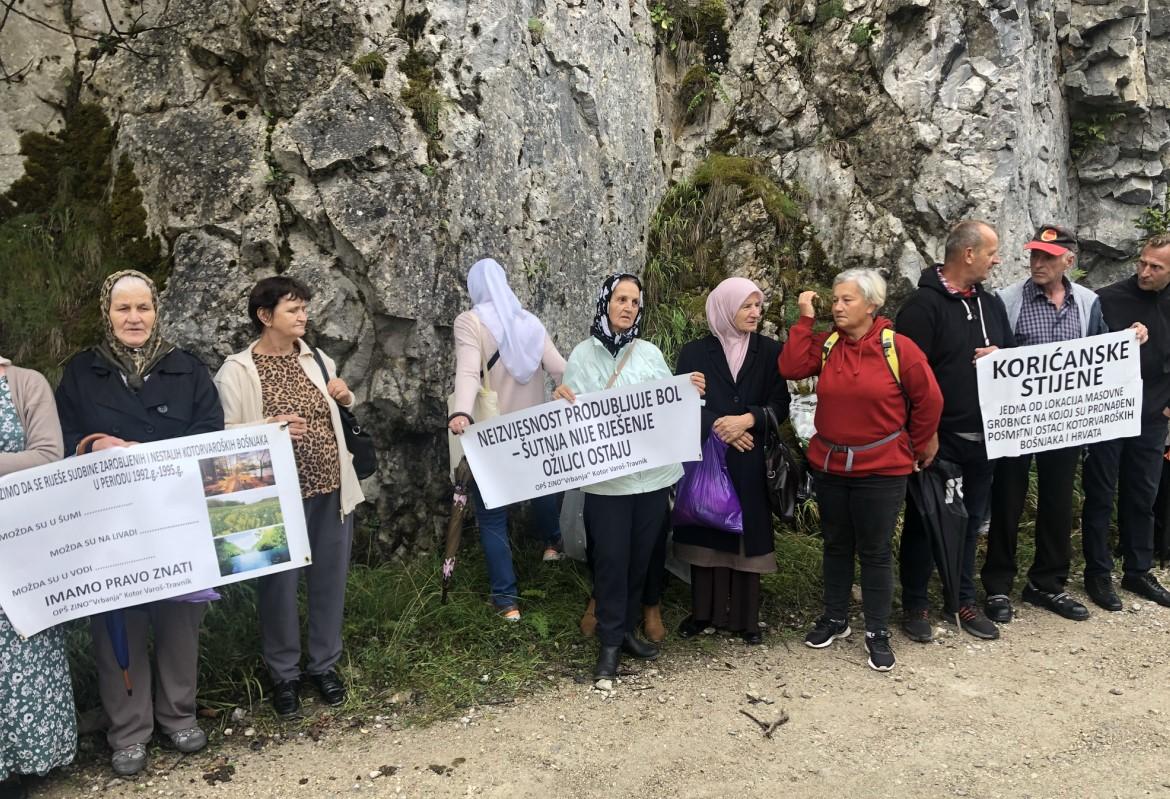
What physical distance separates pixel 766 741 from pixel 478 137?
462 cm

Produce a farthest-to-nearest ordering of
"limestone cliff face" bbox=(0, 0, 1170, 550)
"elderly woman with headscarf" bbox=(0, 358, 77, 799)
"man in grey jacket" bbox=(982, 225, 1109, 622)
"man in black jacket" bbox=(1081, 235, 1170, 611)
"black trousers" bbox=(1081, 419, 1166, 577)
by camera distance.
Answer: "limestone cliff face" bbox=(0, 0, 1170, 550)
"black trousers" bbox=(1081, 419, 1166, 577)
"man in black jacket" bbox=(1081, 235, 1170, 611)
"man in grey jacket" bbox=(982, 225, 1109, 622)
"elderly woman with headscarf" bbox=(0, 358, 77, 799)

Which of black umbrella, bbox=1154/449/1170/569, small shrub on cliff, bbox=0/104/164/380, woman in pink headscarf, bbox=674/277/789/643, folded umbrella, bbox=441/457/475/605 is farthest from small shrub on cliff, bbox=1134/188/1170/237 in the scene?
small shrub on cliff, bbox=0/104/164/380

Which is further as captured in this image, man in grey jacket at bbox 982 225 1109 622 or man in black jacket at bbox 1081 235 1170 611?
man in black jacket at bbox 1081 235 1170 611

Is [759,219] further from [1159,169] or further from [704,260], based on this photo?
[1159,169]

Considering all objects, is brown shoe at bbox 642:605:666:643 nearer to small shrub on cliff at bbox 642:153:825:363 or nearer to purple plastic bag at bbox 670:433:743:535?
purple plastic bag at bbox 670:433:743:535

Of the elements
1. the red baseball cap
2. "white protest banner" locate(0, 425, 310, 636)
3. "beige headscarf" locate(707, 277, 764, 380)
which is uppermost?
the red baseball cap

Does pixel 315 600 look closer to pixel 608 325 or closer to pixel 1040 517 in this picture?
pixel 608 325

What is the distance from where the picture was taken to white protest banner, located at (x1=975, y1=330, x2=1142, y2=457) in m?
5.02

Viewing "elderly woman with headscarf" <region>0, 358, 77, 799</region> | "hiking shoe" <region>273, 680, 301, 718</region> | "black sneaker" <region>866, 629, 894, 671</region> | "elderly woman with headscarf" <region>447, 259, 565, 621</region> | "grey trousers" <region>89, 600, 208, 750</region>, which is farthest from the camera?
"elderly woman with headscarf" <region>447, 259, 565, 621</region>

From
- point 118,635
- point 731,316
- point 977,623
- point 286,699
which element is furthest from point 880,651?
point 118,635

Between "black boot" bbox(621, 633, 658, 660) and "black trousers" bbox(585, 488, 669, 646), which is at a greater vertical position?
"black trousers" bbox(585, 488, 669, 646)

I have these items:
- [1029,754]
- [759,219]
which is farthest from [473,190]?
[1029,754]

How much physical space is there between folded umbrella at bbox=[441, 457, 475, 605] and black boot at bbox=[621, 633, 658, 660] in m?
1.21

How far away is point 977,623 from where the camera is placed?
16.9 ft
